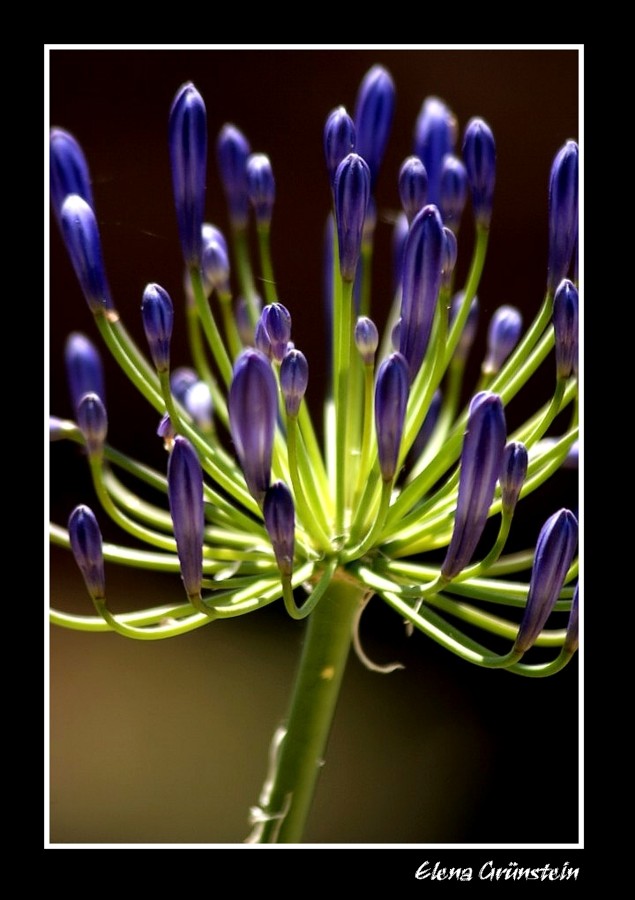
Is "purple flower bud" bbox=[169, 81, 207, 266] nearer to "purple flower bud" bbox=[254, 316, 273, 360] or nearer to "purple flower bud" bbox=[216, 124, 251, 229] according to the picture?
"purple flower bud" bbox=[254, 316, 273, 360]

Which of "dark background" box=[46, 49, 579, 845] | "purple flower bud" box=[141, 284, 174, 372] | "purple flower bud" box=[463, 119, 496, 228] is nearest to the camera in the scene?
"purple flower bud" box=[141, 284, 174, 372]

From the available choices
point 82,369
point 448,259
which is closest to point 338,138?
point 448,259

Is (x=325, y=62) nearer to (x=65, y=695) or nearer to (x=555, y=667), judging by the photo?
(x=555, y=667)

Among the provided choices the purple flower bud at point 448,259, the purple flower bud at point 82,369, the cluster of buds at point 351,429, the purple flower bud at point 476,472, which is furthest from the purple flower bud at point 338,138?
the purple flower bud at point 82,369

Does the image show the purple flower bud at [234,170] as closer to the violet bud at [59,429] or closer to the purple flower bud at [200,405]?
the purple flower bud at [200,405]

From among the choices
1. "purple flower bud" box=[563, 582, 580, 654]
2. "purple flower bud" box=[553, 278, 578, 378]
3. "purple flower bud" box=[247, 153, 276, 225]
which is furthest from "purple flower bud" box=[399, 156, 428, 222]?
"purple flower bud" box=[563, 582, 580, 654]

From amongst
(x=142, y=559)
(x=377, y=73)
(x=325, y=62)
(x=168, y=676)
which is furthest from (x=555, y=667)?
(x=168, y=676)

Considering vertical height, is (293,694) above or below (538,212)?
below
